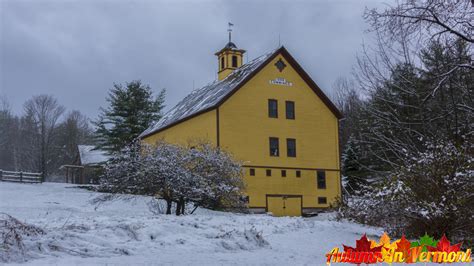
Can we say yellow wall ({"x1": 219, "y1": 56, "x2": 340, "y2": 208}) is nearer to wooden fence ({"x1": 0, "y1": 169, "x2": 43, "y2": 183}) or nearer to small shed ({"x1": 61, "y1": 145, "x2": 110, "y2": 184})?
wooden fence ({"x1": 0, "y1": 169, "x2": 43, "y2": 183})

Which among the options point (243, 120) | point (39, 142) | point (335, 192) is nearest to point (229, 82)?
point (243, 120)

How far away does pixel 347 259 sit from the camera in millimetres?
7246

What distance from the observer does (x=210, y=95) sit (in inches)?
1448

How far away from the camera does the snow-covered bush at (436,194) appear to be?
1241 centimetres

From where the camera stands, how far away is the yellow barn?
32.4 metres

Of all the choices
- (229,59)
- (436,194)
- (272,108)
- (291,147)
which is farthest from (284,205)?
(436,194)

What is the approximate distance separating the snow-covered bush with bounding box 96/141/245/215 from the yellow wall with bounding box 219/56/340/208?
7663mm

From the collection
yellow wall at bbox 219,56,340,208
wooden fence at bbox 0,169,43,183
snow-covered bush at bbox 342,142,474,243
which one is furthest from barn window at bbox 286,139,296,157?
wooden fence at bbox 0,169,43,183

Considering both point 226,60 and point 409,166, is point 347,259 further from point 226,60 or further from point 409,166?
point 226,60

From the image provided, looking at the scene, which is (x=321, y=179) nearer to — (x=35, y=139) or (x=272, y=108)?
(x=272, y=108)

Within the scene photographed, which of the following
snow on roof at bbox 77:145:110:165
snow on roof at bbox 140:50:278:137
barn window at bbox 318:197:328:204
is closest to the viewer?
snow on roof at bbox 140:50:278:137

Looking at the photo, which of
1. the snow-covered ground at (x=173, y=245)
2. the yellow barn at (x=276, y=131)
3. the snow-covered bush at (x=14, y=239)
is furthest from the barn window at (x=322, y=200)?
the snow-covered bush at (x=14, y=239)

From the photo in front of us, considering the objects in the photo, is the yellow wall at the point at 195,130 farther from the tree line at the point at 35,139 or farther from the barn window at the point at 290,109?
the tree line at the point at 35,139

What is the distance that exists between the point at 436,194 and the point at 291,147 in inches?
854
